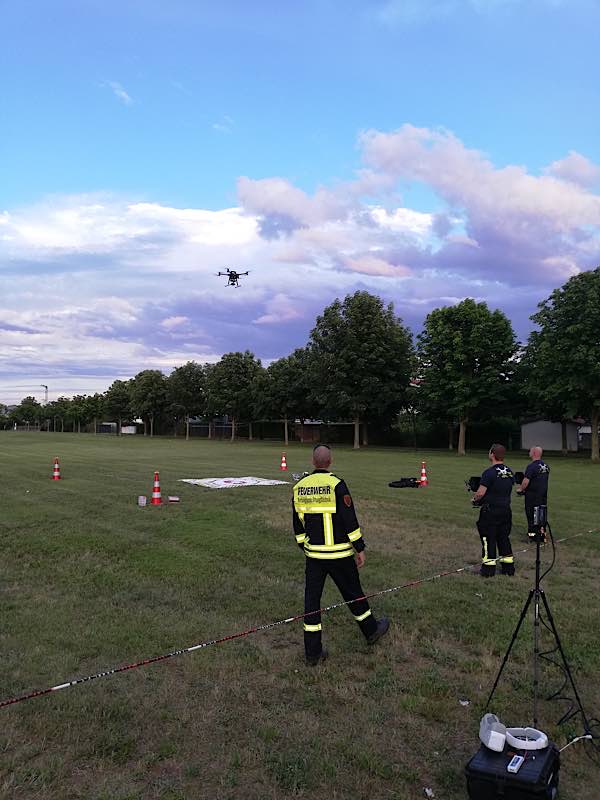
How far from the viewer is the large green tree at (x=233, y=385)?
68500mm

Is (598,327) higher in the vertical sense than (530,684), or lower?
higher

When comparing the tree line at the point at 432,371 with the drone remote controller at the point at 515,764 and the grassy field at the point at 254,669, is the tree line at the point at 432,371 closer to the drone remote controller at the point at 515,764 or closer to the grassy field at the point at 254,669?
the grassy field at the point at 254,669

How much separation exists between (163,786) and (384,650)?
2.71 m

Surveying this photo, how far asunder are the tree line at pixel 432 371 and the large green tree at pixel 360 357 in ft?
0.29

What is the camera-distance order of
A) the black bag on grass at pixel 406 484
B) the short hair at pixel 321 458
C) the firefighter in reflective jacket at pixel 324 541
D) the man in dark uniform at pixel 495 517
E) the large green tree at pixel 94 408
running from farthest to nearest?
1. the large green tree at pixel 94 408
2. the black bag on grass at pixel 406 484
3. the man in dark uniform at pixel 495 517
4. the short hair at pixel 321 458
5. the firefighter in reflective jacket at pixel 324 541

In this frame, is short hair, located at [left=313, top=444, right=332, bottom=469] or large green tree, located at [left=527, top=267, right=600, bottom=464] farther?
large green tree, located at [left=527, top=267, right=600, bottom=464]

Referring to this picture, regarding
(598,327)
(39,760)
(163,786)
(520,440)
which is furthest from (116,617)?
(520,440)

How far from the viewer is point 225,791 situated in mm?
3635

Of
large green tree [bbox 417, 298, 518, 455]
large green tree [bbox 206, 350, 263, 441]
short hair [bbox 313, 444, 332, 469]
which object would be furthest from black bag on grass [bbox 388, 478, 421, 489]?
large green tree [bbox 206, 350, 263, 441]

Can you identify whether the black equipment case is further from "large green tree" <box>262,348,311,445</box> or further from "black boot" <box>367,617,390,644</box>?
"large green tree" <box>262,348,311,445</box>

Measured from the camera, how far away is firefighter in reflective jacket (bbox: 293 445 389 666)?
564cm

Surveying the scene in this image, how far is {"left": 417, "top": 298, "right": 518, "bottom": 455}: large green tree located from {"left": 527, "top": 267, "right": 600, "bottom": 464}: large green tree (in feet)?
15.7

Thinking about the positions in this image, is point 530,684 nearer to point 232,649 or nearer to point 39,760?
point 232,649

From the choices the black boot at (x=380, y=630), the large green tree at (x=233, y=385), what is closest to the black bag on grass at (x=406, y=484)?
the black boot at (x=380, y=630)
